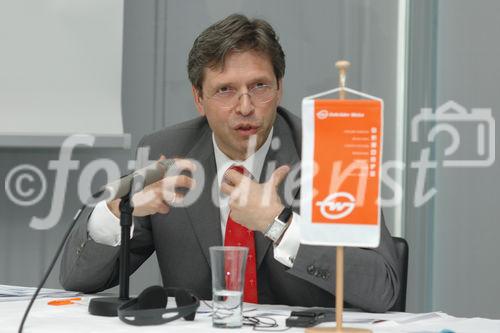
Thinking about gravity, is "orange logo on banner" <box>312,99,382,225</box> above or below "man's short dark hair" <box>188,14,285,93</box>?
below

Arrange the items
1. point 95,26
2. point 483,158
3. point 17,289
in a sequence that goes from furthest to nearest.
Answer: point 95,26 < point 483,158 < point 17,289

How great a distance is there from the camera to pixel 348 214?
1.11 m

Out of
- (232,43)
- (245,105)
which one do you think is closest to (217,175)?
(245,105)

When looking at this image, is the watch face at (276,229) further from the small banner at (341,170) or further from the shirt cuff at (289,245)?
the small banner at (341,170)

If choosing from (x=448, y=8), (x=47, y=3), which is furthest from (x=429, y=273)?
(x=47, y=3)

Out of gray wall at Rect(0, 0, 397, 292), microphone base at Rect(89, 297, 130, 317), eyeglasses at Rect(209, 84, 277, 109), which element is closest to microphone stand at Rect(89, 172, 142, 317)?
microphone base at Rect(89, 297, 130, 317)

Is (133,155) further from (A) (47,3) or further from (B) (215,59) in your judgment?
(B) (215,59)

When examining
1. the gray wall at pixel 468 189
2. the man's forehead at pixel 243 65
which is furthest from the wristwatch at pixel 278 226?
the gray wall at pixel 468 189

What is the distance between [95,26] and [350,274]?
5.98 ft

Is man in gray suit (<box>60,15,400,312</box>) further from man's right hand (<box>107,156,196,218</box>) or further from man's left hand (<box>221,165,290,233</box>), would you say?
man's left hand (<box>221,165,290,233</box>)

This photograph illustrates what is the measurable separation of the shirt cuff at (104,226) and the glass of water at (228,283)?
466mm

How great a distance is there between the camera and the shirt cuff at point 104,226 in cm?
166

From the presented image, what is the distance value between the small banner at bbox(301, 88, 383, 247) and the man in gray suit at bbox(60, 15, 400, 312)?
22.2 inches

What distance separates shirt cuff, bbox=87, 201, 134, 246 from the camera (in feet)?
5.44
